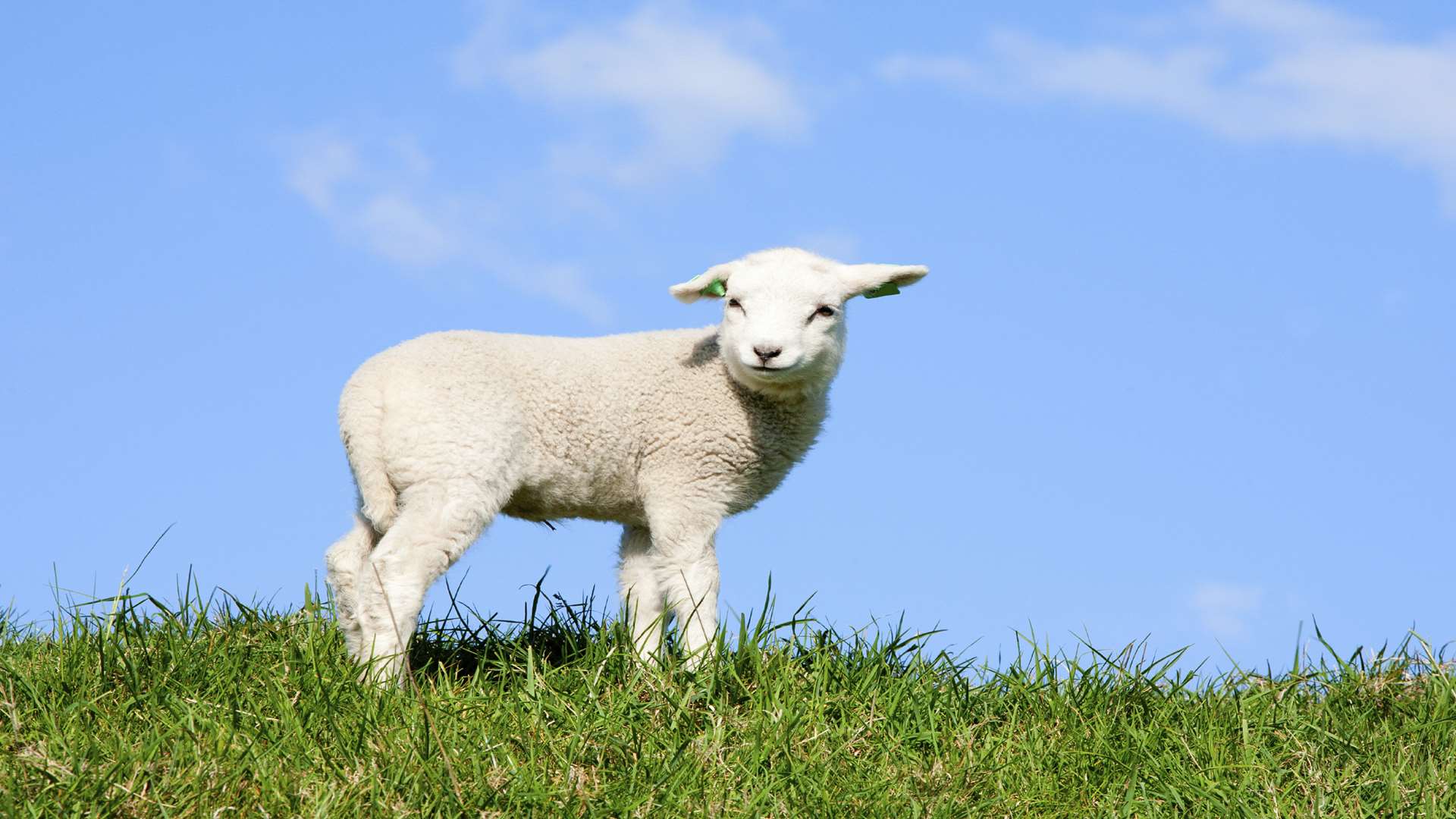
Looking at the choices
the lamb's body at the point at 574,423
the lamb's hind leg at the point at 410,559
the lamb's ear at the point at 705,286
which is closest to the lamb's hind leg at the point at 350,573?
the lamb's hind leg at the point at 410,559

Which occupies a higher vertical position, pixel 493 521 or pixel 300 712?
pixel 493 521

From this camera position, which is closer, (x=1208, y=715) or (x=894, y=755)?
(x=894, y=755)

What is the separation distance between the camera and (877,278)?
7000 millimetres

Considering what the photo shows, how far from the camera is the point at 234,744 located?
5027mm

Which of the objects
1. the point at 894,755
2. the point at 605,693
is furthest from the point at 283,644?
the point at 894,755

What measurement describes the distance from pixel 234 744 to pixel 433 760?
0.73 m

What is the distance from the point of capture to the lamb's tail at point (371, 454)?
6148mm

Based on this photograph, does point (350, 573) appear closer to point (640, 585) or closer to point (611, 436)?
point (611, 436)

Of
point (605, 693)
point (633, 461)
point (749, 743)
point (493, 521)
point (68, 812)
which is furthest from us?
point (633, 461)

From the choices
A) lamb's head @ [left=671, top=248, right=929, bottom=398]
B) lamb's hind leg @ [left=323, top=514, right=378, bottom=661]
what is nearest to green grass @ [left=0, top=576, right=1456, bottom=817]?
lamb's hind leg @ [left=323, top=514, right=378, bottom=661]

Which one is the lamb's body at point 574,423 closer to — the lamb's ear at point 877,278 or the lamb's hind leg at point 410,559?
the lamb's hind leg at point 410,559

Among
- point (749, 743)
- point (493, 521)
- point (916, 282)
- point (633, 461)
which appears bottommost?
point (749, 743)

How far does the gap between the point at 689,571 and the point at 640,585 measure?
1.79 ft

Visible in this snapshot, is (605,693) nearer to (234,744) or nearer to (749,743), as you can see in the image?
(749,743)
